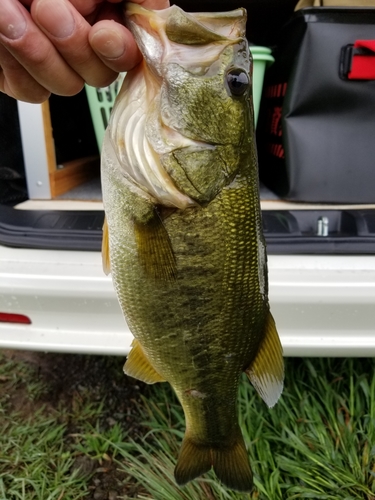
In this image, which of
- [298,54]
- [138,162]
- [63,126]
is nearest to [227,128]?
[138,162]

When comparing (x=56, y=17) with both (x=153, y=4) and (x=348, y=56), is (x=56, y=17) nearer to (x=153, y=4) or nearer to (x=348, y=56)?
(x=153, y=4)

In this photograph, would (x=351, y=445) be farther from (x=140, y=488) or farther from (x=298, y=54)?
(x=298, y=54)

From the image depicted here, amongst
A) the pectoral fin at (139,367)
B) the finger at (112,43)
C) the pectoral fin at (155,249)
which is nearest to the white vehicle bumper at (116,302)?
the pectoral fin at (139,367)

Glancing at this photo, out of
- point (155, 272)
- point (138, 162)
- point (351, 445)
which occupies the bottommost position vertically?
point (351, 445)

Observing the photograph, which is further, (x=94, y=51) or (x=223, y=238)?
(x=223, y=238)

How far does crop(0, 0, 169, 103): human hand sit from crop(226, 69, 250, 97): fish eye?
0.18 m

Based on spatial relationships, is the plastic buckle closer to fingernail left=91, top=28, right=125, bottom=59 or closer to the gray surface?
the gray surface

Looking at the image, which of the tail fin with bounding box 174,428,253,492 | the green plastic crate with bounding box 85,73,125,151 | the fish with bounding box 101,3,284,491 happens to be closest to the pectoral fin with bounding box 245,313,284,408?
Result: the fish with bounding box 101,3,284,491

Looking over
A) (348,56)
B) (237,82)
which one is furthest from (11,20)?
(348,56)

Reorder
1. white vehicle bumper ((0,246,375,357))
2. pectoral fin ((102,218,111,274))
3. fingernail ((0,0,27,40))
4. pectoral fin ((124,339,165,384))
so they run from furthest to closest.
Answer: white vehicle bumper ((0,246,375,357)) → pectoral fin ((124,339,165,384)) → pectoral fin ((102,218,111,274)) → fingernail ((0,0,27,40))

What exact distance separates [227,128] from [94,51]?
0.98ft

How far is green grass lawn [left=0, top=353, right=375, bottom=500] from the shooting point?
72.4 inches

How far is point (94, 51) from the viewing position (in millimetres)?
947

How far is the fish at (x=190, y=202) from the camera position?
3.16 ft
